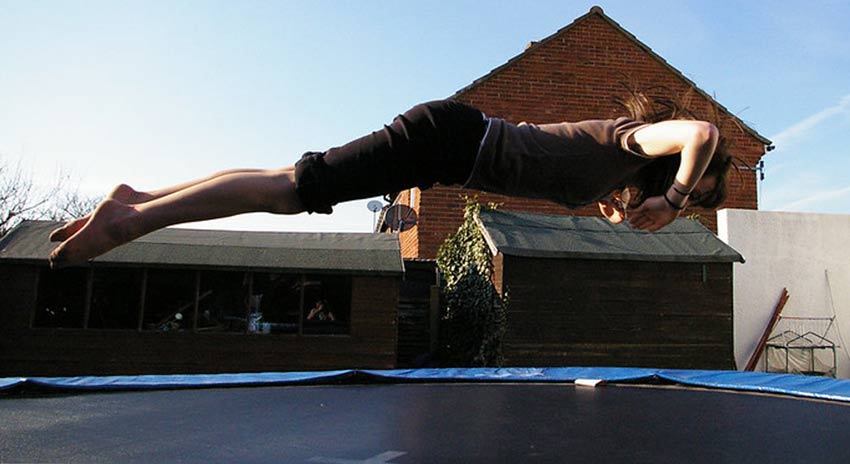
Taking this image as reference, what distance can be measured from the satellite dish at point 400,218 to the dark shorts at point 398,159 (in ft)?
16.5

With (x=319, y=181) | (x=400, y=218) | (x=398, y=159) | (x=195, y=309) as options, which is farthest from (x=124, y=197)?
(x=400, y=218)

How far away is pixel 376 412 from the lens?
2.29 metres

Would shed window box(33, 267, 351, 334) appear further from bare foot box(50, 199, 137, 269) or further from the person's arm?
the person's arm

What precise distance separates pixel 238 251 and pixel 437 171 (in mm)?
4543

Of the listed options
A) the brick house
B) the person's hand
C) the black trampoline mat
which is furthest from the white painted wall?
the person's hand

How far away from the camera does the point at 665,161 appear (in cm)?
160

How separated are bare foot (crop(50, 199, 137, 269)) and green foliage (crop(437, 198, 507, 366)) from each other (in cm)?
389

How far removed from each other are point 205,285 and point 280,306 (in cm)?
65

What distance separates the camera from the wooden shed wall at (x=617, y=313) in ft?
16.8

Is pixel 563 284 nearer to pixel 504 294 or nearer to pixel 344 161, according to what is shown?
pixel 504 294

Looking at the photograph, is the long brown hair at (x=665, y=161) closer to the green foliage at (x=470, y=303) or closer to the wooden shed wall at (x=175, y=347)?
the green foliage at (x=470, y=303)

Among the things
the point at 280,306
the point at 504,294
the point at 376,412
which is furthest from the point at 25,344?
the point at 376,412

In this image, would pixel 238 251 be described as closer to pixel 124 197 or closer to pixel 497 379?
Result: pixel 497 379

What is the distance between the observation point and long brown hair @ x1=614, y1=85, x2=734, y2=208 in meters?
1.61
